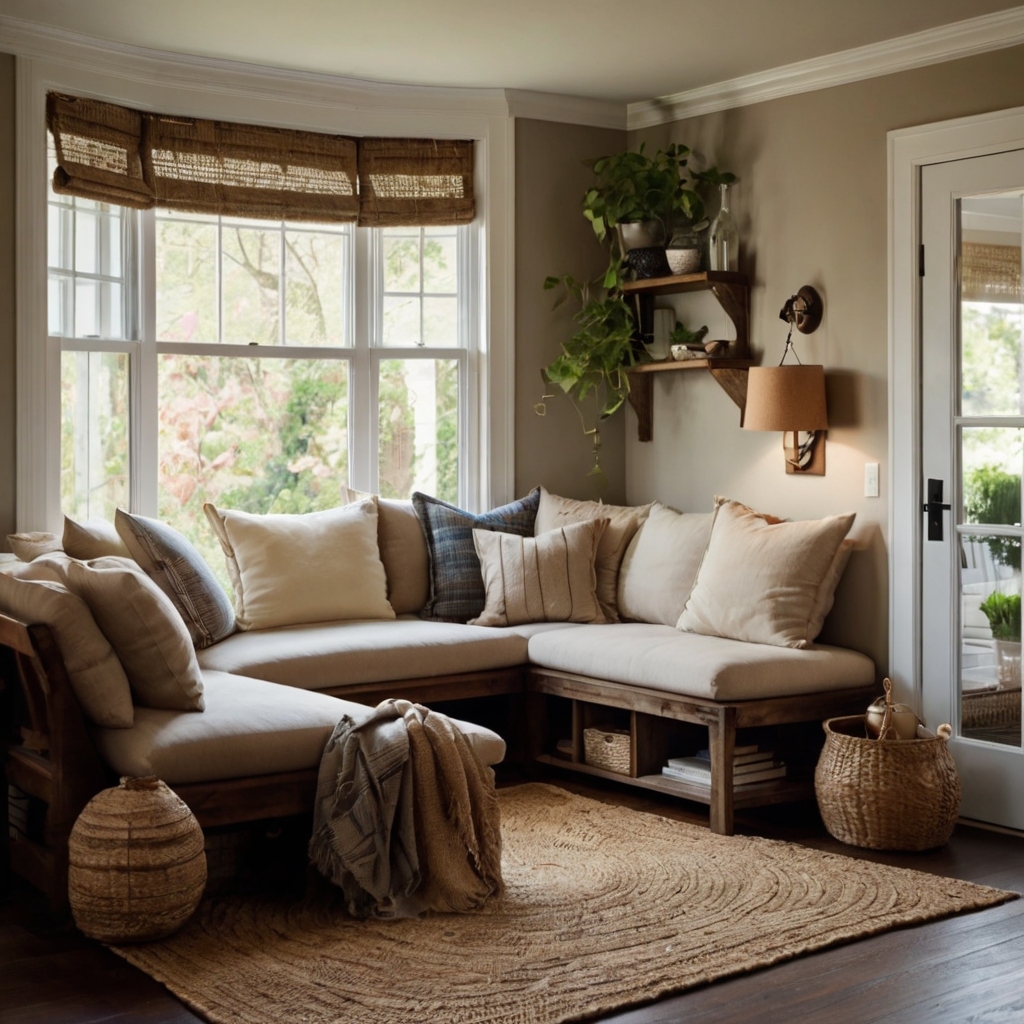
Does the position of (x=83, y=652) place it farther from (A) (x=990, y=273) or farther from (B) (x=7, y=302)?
(A) (x=990, y=273)

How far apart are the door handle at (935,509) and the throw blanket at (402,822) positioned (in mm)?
1912

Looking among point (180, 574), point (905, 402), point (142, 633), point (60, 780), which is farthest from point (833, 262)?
point (60, 780)

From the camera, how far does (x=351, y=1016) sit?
9.10 feet

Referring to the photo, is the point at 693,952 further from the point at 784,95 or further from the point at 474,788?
the point at 784,95

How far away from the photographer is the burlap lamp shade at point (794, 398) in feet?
15.6

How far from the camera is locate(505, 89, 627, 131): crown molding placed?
5508mm

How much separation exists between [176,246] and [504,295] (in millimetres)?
1335

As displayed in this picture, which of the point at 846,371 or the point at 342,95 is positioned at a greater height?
the point at 342,95

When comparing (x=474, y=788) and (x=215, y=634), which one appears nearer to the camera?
(x=474, y=788)

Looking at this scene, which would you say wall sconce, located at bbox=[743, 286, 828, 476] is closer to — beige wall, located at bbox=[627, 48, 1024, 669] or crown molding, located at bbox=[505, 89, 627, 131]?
beige wall, located at bbox=[627, 48, 1024, 669]

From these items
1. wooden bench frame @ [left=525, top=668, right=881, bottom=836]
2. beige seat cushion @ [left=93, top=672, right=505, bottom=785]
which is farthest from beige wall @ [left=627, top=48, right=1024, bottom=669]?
beige seat cushion @ [left=93, top=672, right=505, bottom=785]

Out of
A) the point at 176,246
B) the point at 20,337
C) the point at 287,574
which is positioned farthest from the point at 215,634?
the point at 176,246

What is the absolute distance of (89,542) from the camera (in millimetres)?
4281

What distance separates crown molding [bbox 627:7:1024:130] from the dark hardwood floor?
107 inches
